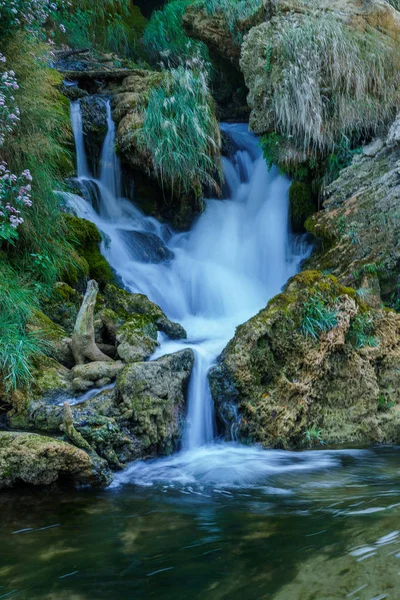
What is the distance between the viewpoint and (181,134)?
749 cm

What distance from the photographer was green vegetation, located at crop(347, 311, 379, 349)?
15.9 feet

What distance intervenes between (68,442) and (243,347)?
A: 1.70m

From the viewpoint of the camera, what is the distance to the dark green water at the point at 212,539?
2.19 meters

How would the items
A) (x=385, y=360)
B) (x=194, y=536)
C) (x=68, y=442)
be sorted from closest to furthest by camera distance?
(x=194, y=536)
(x=68, y=442)
(x=385, y=360)

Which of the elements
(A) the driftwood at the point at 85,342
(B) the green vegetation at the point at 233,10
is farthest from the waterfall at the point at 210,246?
(B) the green vegetation at the point at 233,10

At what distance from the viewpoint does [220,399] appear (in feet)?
14.9

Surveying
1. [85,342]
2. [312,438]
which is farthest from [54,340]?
[312,438]

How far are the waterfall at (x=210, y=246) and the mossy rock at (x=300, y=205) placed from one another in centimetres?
14

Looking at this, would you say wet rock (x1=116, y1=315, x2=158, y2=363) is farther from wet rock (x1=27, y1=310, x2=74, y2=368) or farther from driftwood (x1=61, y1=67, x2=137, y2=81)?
driftwood (x1=61, y1=67, x2=137, y2=81)

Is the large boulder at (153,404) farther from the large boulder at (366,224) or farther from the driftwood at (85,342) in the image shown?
the large boulder at (366,224)

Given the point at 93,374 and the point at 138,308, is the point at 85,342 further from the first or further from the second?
the point at 138,308

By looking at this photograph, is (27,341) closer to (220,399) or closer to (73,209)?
(220,399)

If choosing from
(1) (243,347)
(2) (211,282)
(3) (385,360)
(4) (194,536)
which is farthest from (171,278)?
(4) (194,536)

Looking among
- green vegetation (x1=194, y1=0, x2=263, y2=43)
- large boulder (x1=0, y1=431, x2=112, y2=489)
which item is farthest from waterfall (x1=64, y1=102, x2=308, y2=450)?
green vegetation (x1=194, y1=0, x2=263, y2=43)
